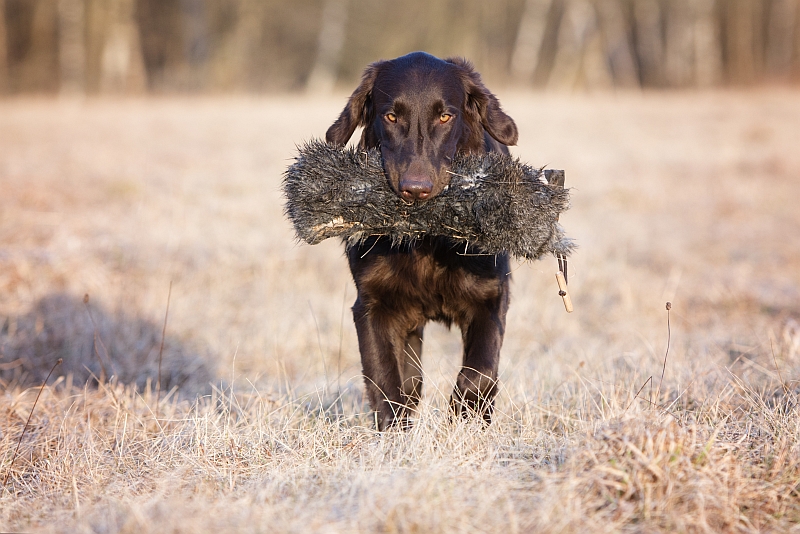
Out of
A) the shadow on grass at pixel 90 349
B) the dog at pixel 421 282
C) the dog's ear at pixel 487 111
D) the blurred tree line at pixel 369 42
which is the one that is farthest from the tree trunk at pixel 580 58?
the dog at pixel 421 282

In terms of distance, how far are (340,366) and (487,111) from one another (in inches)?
67.7

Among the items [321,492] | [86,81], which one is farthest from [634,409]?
[86,81]

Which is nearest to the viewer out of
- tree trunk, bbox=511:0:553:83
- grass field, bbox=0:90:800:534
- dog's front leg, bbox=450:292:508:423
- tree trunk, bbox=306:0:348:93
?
grass field, bbox=0:90:800:534

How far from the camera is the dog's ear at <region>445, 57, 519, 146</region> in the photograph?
3.16m

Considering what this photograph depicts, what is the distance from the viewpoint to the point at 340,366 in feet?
13.7

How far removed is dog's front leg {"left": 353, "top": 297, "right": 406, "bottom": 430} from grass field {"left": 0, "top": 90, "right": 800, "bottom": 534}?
0.48ft

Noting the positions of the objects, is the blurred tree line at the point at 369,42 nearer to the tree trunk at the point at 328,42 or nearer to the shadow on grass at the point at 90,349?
the tree trunk at the point at 328,42

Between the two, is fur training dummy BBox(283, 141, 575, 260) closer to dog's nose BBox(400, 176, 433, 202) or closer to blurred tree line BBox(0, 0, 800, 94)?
dog's nose BBox(400, 176, 433, 202)

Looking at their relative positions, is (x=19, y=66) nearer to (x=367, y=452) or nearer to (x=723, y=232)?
(x=723, y=232)

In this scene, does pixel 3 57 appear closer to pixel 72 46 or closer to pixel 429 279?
pixel 72 46

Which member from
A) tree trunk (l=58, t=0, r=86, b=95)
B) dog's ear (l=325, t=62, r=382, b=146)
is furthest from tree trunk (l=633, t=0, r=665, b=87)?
dog's ear (l=325, t=62, r=382, b=146)

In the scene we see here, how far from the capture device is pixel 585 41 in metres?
26.5

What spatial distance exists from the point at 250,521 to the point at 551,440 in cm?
106

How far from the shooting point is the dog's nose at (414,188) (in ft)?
8.32
